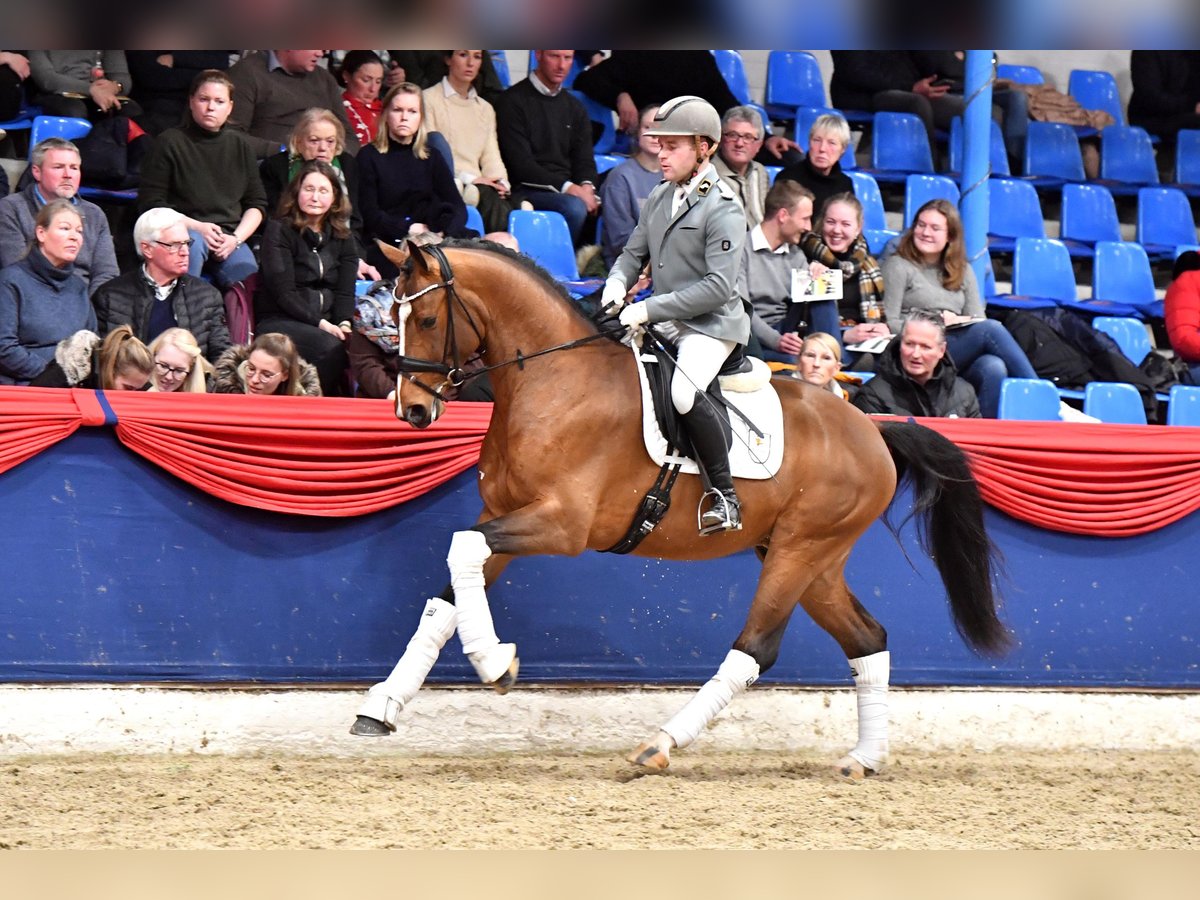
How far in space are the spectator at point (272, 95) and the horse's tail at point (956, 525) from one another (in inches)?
158

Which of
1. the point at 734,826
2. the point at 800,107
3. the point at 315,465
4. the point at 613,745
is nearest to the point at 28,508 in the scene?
the point at 315,465

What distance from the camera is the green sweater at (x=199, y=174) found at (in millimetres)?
7129

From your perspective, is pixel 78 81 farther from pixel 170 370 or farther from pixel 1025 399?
pixel 1025 399

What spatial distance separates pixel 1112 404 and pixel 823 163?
237cm

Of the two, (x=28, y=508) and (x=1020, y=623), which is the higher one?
(x=28, y=508)

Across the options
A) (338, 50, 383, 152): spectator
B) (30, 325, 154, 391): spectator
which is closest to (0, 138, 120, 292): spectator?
(30, 325, 154, 391): spectator

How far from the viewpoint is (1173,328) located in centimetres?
924

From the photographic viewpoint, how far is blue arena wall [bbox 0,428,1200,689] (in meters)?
5.41

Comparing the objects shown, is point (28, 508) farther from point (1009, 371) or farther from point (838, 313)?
point (1009, 371)

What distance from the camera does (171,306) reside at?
640cm

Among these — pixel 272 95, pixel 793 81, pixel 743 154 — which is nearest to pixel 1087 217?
pixel 793 81

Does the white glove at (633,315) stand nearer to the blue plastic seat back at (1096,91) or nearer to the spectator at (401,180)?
the spectator at (401,180)

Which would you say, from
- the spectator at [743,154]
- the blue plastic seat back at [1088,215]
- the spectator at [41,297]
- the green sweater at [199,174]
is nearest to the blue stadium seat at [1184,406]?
the blue plastic seat back at [1088,215]

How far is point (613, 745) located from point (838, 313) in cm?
315
